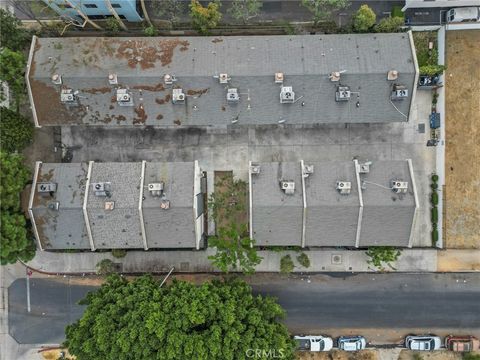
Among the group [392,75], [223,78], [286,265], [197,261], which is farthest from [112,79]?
[392,75]

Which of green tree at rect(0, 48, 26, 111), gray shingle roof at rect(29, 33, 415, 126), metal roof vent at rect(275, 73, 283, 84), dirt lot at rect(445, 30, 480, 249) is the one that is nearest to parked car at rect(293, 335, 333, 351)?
dirt lot at rect(445, 30, 480, 249)

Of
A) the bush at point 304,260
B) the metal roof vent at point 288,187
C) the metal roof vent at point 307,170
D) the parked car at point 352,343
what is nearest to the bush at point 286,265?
the bush at point 304,260

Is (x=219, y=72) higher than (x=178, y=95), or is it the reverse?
(x=219, y=72)

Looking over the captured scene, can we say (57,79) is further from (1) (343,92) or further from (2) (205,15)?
(1) (343,92)

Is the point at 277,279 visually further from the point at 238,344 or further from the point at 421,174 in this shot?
the point at 421,174

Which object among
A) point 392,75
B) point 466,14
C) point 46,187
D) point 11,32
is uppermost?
point 466,14

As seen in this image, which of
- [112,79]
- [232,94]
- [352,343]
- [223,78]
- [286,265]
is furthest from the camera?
[352,343]

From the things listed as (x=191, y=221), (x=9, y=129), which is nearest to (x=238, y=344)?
(x=191, y=221)
